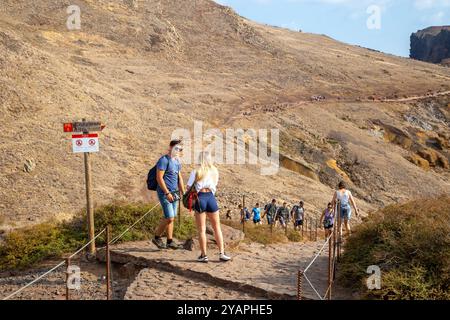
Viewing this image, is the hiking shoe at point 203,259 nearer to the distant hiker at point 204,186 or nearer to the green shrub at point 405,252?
the distant hiker at point 204,186

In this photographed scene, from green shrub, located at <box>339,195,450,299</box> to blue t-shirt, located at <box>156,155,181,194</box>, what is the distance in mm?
2894

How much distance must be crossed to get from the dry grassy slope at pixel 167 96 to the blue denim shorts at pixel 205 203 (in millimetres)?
8021

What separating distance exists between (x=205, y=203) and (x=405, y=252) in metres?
2.84

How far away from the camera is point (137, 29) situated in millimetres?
48469

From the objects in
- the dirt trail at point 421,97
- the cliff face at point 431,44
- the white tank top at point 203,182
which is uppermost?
the cliff face at point 431,44

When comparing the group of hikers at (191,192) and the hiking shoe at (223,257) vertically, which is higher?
the group of hikers at (191,192)

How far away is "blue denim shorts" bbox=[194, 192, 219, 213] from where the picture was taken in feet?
25.0

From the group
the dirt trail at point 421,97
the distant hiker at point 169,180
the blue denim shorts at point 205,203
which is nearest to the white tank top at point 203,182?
the blue denim shorts at point 205,203

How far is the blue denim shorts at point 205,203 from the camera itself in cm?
763

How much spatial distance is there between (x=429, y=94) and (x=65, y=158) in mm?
42985

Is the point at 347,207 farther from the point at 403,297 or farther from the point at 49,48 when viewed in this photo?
the point at 49,48

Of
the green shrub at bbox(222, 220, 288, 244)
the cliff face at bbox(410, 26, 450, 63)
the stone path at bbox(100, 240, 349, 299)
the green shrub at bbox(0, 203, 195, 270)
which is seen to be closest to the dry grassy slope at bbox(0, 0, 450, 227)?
the green shrub at bbox(0, 203, 195, 270)

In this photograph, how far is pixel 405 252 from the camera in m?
6.91
